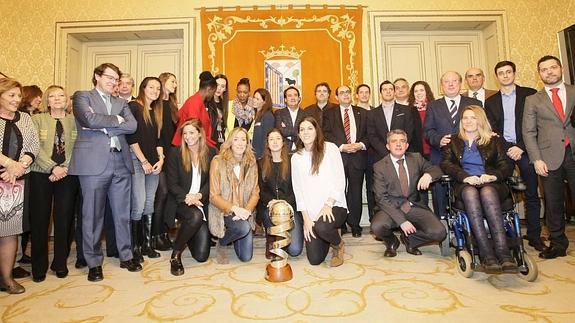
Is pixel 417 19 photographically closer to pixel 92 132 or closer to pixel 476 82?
pixel 476 82

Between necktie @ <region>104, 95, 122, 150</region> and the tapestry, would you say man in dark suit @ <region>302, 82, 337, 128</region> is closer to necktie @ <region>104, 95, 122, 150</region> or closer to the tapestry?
the tapestry

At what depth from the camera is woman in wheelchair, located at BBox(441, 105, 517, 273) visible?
237 cm

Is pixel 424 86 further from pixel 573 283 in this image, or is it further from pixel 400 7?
pixel 573 283

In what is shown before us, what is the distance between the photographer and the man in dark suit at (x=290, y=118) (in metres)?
3.93

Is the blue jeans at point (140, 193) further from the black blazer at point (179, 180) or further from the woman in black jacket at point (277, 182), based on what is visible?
the woman in black jacket at point (277, 182)

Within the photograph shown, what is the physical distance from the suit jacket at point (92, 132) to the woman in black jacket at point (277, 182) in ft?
3.94

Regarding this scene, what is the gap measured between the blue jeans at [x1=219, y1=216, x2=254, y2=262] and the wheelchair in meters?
1.68

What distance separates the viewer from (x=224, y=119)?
397 cm

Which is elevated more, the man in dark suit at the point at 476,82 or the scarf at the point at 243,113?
the man in dark suit at the point at 476,82

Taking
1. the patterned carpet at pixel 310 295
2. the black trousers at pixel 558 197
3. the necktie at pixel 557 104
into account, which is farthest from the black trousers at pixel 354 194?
the necktie at pixel 557 104

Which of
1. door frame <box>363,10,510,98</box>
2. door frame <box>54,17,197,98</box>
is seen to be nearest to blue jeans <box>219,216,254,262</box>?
door frame <box>54,17,197,98</box>

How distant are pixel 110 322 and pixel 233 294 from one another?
715 mm

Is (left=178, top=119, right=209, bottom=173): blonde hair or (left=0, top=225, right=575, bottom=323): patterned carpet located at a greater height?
(left=178, top=119, right=209, bottom=173): blonde hair

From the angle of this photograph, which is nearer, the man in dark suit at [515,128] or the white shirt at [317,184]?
the white shirt at [317,184]
